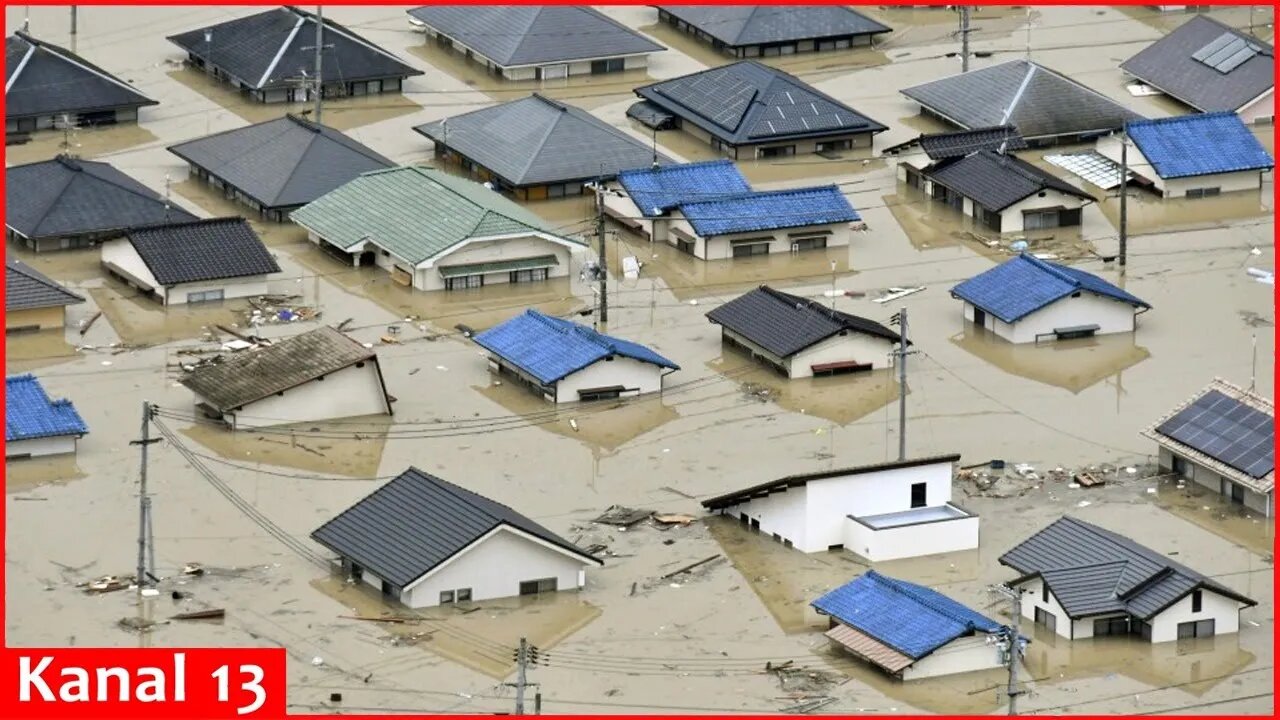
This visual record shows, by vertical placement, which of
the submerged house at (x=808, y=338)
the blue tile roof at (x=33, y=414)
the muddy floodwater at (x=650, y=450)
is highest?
the blue tile roof at (x=33, y=414)

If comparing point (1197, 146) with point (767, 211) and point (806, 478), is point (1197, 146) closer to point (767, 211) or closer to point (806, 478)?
point (767, 211)

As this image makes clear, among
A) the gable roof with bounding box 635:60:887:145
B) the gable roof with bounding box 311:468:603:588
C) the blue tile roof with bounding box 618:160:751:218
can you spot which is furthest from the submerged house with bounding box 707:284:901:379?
the gable roof with bounding box 635:60:887:145

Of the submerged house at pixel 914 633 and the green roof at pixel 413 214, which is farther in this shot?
the green roof at pixel 413 214

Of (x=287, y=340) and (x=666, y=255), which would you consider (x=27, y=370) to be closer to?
(x=287, y=340)

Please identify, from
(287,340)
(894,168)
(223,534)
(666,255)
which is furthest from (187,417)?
(894,168)

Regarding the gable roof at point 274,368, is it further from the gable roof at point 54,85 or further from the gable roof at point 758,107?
the gable roof at point 54,85

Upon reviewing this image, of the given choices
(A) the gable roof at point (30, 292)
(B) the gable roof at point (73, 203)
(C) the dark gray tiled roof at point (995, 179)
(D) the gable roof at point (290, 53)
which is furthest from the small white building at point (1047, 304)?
(D) the gable roof at point (290, 53)
